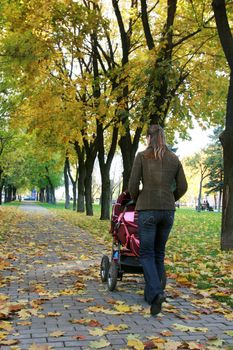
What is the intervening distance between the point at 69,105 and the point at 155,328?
53.2 feet

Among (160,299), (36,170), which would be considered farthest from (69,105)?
(36,170)

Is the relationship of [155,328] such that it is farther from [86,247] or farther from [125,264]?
[86,247]

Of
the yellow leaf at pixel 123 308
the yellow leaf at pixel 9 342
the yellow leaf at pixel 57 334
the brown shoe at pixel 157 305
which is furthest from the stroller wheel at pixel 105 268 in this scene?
the yellow leaf at pixel 9 342

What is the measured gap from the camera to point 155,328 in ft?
15.9

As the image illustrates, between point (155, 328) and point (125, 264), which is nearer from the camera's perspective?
point (155, 328)

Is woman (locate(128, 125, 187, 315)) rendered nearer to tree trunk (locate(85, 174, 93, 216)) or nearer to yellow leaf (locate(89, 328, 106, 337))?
yellow leaf (locate(89, 328, 106, 337))

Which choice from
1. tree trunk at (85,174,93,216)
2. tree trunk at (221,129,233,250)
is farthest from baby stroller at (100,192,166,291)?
tree trunk at (85,174,93,216)

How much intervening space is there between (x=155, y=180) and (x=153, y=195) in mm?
175

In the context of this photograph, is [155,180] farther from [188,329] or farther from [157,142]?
[188,329]

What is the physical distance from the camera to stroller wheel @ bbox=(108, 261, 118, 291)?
6.42m

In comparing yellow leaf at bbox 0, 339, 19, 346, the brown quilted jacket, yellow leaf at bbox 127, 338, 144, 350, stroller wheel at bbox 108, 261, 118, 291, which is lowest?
yellow leaf at bbox 127, 338, 144, 350

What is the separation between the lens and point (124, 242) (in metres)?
6.25

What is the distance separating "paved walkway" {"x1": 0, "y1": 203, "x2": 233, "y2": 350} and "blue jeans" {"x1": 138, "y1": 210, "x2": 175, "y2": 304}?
1.12 ft

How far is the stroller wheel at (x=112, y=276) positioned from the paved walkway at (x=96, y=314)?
0.09 m
